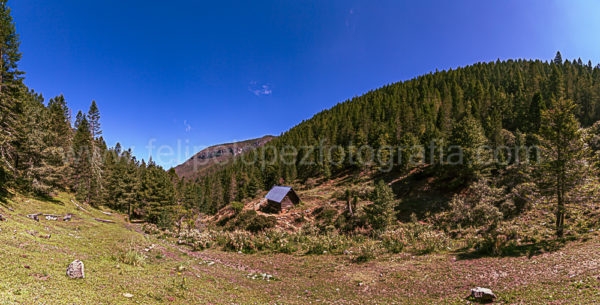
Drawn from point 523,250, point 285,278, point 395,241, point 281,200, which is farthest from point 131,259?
point 281,200

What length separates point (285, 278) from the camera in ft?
45.9

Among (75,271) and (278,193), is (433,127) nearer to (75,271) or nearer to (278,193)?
(278,193)

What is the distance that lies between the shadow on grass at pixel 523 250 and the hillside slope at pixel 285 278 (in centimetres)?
33

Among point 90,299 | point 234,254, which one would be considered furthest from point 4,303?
point 234,254

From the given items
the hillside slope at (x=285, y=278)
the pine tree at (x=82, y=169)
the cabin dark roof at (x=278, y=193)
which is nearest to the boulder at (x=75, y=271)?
the hillside slope at (x=285, y=278)

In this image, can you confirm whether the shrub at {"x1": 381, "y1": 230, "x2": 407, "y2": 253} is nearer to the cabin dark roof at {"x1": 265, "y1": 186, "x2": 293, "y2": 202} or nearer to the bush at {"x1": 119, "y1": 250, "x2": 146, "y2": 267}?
the bush at {"x1": 119, "y1": 250, "x2": 146, "y2": 267}

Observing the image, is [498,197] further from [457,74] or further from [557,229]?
[457,74]

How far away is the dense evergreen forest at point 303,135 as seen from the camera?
24797 millimetres

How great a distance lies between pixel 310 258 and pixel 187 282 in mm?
11868

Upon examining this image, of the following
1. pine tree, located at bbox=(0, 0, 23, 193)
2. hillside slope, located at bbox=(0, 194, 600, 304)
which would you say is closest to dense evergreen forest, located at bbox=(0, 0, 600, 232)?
pine tree, located at bbox=(0, 0, 23, 193)

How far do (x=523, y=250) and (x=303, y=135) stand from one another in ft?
327

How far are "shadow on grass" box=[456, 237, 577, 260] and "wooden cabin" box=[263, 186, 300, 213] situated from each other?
38418 mm

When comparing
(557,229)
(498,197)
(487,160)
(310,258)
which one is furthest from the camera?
(487,160)

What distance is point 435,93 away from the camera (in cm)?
9775
